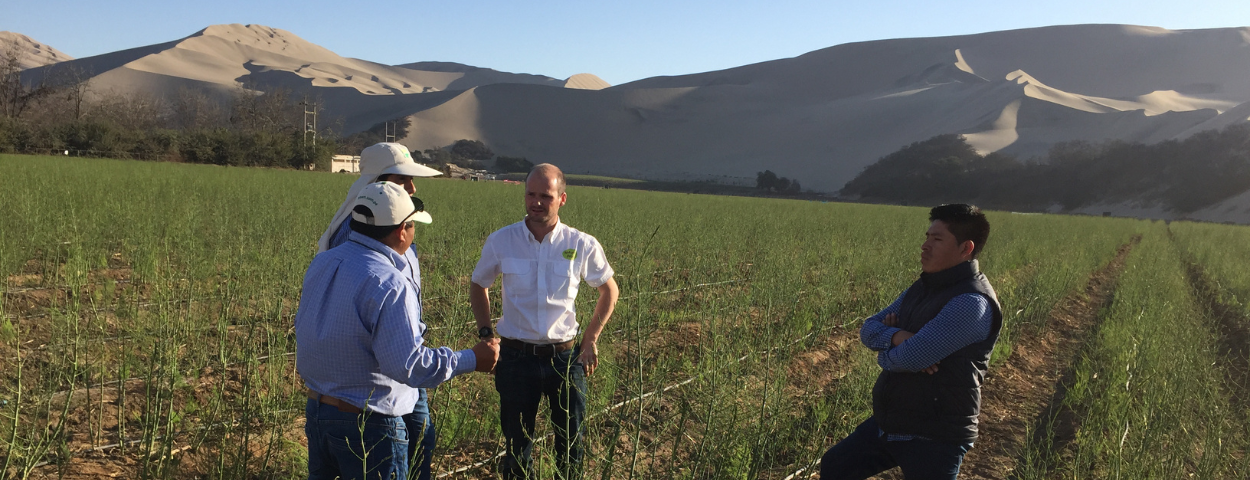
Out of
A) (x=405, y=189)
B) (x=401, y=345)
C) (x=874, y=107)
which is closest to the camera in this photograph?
(x=401, y=345)

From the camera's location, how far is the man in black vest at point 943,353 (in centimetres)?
226

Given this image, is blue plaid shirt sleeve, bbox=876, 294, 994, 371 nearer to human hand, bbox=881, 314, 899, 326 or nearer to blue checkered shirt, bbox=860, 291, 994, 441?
blue checkered shirt, bbox=860, 291, 994, 441

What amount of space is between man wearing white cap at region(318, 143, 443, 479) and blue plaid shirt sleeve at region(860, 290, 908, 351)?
150cm

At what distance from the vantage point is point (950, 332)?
2238 mm

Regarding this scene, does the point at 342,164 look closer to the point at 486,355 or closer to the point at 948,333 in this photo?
the point at 486,355

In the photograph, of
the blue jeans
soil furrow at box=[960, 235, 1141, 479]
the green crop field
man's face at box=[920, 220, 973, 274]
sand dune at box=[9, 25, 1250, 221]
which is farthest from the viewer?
sand dune at box=[9, 25, 1250, 221]

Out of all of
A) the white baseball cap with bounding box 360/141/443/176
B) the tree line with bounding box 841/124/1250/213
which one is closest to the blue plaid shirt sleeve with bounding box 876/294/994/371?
the white baseball cap with bounding box 360/141/443/176

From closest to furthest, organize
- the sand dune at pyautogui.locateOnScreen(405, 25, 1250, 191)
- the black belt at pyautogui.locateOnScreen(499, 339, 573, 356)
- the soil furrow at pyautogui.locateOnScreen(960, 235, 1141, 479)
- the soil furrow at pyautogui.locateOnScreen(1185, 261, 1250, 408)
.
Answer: the black belt at pyautogui.locateOnScreen(499, 339, 573, 356)
the soil furrow at pyautogui.locateOnScreen(960, 235, 1141, 479)
the soil furrow at pyautogui.locateOnScreen(1185, 261, 1250, 408)
the sand dune at pyautogui.locateOnScreen(405, 25, 1250, 191)

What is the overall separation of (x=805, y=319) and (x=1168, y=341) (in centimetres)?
285

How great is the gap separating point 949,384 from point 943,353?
148mm

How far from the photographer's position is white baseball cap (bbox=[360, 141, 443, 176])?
277 cm

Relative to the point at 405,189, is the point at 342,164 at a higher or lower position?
higher

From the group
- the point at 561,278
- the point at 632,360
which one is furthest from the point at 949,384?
the point at 632,360

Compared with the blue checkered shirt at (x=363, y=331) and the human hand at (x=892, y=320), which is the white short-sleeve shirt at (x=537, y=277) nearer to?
the blue checkered shirt at (x=363, y=331)
